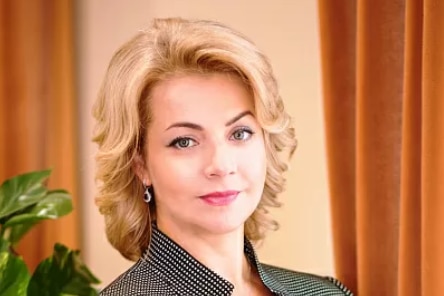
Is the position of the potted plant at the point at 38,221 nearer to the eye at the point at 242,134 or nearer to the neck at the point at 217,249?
the neck at the point at 217,249

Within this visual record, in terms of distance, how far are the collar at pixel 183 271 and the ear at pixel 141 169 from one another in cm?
9

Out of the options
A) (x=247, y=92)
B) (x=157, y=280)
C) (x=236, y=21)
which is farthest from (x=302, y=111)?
(x=157, y=280)

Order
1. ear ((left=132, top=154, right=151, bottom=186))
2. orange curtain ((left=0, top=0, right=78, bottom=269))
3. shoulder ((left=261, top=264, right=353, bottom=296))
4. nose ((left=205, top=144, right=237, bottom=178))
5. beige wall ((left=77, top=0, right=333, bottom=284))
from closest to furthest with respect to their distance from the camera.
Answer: nose ((left=205, top=144, right=237, bottom=178)), ear ((left=132, top=154, right=151, bottom=186)), shoulder ((left=261, top=264, right=353, bottom=296)), beige wall ((left=77, top=0, right=333, bottom=284)), orange curtain ((left=0, top=0, right=78, bottom=269))

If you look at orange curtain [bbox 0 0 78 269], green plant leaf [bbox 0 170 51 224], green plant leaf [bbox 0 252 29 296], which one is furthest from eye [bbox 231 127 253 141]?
orange curtain [bbox 0 0 78 269]

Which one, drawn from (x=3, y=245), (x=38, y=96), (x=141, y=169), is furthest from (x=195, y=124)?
(x=38, y=96)

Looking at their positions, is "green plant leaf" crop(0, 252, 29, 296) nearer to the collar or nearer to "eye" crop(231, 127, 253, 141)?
the collar

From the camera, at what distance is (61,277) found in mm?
1937

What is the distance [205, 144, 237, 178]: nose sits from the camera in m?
1.32

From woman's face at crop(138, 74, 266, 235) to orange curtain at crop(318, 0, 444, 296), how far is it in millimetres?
262

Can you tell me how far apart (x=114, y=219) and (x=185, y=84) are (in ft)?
1.08

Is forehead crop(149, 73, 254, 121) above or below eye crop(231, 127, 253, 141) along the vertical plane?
above

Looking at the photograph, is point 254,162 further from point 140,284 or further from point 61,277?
point 61,277

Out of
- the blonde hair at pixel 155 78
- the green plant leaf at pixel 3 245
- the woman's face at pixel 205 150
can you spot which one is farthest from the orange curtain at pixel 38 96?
the woman's face at pixel 205 150

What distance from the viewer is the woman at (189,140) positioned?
1.34m
